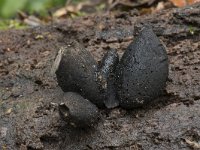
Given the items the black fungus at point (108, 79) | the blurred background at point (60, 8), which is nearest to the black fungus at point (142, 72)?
the black fungus at point (108, 79)

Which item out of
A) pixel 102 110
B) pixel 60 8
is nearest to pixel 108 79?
pixel 102 110

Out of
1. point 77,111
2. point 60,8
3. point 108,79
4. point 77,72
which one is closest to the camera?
point 77,111

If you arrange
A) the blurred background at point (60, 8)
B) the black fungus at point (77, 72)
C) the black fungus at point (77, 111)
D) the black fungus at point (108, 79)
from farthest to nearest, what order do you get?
the blurred background at point (60, 8)
the black fungus at point (108, 79)
the black fungus at point (77, 72)
the black fungus at point (77, 111)

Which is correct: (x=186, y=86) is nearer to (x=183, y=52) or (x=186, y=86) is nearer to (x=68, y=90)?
(x=183, y=52)

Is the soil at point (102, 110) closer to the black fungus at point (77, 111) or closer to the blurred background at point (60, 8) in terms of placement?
the black fungus at point (77, 111)

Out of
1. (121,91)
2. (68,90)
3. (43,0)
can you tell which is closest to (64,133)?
(68,90)

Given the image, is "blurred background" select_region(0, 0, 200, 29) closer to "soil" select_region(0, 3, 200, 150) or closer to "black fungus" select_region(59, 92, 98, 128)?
"soil" select_region(0, 3, 200, 150)

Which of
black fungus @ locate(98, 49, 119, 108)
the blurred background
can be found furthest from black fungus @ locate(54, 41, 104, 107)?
the blurred background

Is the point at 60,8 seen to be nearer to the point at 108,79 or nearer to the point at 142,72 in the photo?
the point at 108,79
